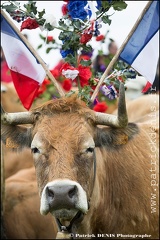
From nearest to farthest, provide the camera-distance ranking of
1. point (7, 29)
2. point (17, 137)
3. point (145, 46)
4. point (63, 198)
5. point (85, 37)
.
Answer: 1. point (63, 198)
2. point (17, 137)
3. point (85, 37)
4. point (145, 46)
5. point (7, 29)

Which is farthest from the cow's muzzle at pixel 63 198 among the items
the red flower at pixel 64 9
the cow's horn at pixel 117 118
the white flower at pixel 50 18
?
the red flower at pixel 64 9

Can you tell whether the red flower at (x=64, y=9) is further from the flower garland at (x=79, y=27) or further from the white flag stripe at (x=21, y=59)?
the white flag stripe at (x=21, y=59)

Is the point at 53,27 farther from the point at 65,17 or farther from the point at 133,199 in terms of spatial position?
the point at 133,199

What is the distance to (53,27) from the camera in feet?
19.4

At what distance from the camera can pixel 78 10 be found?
19.5ft

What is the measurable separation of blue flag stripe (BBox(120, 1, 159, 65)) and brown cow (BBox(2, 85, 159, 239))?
0.63 m

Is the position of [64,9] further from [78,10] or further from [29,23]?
[29,23]

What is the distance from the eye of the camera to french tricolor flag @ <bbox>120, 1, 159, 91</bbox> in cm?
583

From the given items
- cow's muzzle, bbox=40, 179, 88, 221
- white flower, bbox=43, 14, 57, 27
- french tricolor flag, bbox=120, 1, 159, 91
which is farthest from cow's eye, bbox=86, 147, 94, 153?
white flower, bbox=43, 14, 57, 27

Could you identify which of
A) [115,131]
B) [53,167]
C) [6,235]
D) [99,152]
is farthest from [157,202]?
[6,235]

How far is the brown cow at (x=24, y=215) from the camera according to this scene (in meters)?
7.96

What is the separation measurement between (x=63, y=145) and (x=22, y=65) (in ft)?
4.18

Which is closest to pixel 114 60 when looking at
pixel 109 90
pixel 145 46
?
pixel 109 90

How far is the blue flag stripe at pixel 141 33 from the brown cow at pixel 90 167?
630 mm
